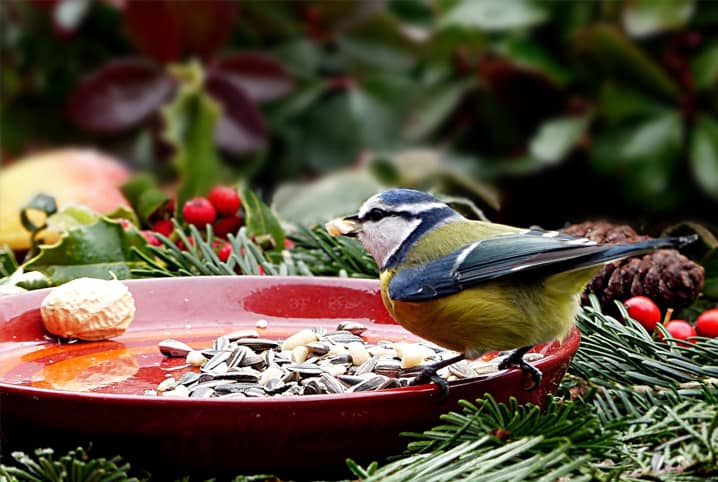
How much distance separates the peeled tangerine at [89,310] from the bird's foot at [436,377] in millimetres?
308

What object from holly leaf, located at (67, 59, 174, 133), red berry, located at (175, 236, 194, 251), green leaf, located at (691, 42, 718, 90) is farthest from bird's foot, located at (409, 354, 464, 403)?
holly leaf, located at (67, 59, 174, 133)

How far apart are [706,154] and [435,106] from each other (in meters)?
0.47

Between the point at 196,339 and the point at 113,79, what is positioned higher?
the point at 113,79

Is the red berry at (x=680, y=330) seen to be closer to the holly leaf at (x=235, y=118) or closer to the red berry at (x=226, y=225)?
the red berry at (x=226, y=225)

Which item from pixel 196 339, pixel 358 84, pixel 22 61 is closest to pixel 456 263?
pixel 196 339

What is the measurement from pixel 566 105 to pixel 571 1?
183 millimetres

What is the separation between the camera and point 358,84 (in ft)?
6.63

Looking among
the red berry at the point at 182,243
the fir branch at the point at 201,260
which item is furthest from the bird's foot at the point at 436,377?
the red berry at the point at 182,243

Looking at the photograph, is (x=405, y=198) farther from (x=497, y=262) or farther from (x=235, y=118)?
(x=235, y=118)

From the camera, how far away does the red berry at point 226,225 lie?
1.37 m

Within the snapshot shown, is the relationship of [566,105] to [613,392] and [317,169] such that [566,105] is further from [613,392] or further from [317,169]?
[613,392]

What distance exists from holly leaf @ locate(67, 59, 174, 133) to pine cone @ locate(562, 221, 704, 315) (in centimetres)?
100

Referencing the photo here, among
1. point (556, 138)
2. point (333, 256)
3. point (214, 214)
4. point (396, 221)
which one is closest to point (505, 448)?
point (396, 221)

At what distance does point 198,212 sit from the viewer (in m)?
1.33
